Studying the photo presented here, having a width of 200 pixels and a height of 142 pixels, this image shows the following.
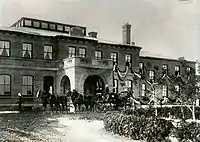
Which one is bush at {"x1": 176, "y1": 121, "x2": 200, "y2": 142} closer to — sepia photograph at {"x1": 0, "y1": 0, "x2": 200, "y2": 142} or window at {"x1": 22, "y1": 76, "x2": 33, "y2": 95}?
sepia photograph at {"x1": 0, "y1": 0, "x2": 200, "y2": 142}

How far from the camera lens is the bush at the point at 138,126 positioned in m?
2.48

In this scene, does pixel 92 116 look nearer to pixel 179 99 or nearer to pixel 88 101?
pixel 88 101

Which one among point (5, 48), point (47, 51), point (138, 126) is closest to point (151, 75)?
point (138, 126)

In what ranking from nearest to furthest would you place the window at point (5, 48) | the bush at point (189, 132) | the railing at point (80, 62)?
the bush at point (189, 132)
the railing at point (80, 62)
the window at point (5, 48)

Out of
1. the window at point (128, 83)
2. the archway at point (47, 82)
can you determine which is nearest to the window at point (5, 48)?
the archway at point (47, 82)

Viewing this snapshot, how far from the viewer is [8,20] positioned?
2.74m

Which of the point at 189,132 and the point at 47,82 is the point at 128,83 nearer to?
the point at 189,132

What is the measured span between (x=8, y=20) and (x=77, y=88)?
93 cm

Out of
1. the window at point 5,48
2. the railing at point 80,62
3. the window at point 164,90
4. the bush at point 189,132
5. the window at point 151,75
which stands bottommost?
the bush at point 189,132

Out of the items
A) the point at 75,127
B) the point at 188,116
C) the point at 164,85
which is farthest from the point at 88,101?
the point at 188,116

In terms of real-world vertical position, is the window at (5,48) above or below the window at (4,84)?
above

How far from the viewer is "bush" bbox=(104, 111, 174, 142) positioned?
2.48 metres

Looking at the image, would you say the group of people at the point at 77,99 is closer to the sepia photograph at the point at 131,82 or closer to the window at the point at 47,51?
the sepia photograph at the point at 131,82

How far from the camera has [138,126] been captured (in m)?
2.61
